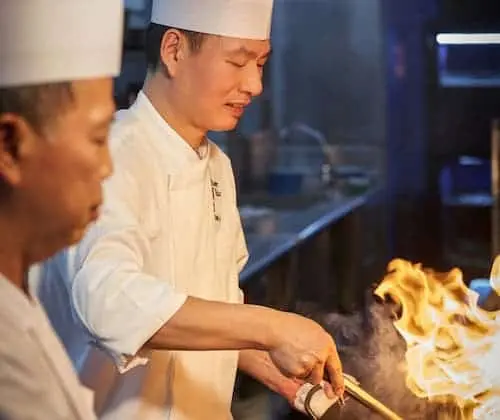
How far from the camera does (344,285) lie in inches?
158

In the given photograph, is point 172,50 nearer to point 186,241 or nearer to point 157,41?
point 157,41

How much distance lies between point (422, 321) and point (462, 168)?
2918mm

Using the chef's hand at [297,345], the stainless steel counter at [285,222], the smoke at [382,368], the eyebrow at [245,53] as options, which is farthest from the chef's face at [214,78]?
the stainless steel counter at [285,222]

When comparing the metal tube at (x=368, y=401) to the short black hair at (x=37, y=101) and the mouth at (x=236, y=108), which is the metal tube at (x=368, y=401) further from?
the short black hair at (x=37, y=101)

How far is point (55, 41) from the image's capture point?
90cm

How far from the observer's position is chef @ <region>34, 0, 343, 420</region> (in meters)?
1.16

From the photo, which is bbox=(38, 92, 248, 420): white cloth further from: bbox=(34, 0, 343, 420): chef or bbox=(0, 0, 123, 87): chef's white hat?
bbox=(0, 0, 123, 87): chef's white hat

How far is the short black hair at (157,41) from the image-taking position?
1376mm

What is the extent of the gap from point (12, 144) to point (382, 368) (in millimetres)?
1095

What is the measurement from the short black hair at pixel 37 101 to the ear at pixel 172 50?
1.59 feet

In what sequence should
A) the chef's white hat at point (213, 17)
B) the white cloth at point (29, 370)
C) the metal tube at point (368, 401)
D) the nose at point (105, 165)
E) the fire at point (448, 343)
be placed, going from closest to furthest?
the white cloth at point (29, 370) < the nose at point (105, 165) < the metal tube at point (368, 401) < the chef's white hat at point (213, 17) < the fire at point (448, 343)

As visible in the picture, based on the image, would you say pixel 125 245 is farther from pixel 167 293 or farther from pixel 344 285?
pixel 344 285

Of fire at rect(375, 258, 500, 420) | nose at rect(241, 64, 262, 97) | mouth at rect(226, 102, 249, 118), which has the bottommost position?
fire at rect(375, 258, 500, 420)

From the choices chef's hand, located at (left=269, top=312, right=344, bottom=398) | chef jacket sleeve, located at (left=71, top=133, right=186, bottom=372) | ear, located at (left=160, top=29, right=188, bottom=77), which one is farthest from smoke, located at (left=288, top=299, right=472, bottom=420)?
ear, located at (left=160, top=29, right=188, bottom=77)
